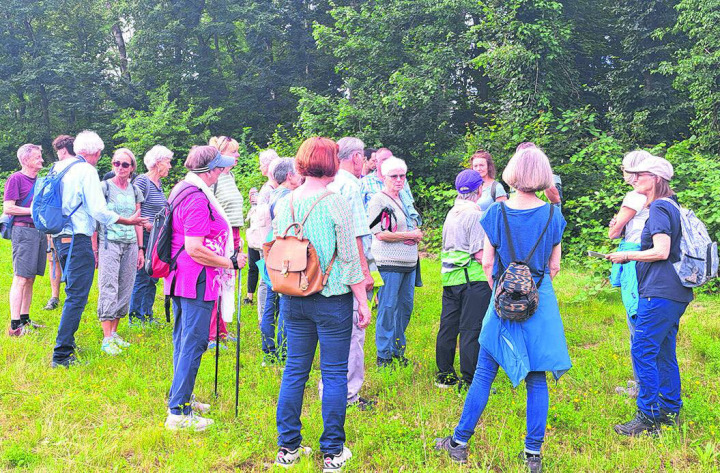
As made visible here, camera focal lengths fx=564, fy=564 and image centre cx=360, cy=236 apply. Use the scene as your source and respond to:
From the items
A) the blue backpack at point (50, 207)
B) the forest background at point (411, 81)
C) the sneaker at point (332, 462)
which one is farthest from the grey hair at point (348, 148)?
the forest background at point (411, 81)

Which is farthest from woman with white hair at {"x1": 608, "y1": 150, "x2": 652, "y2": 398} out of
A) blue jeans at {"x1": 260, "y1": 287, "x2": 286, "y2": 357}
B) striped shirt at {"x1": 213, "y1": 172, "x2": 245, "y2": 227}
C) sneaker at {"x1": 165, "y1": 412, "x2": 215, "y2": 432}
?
striped shirt at {"x1": 213, "y1": 172, "x2": 245, "y2": 227}

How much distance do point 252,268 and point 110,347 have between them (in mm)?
1945

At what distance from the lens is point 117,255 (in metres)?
5.58

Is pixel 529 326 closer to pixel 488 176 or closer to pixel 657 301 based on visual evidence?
pixel 657 301

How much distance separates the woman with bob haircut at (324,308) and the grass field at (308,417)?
9.1 inches

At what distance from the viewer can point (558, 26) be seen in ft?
44.7

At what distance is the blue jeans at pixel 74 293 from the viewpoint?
4844 mm

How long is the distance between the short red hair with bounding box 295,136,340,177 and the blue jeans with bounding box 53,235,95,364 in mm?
2720

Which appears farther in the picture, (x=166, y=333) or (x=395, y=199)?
(x=166, y=333)

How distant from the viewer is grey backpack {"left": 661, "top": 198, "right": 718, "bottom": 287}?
12.1 feet

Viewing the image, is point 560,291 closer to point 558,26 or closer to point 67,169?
point 67,169

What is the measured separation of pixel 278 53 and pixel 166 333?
77.4 ft

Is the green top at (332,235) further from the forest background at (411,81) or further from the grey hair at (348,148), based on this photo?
the forest background at (411,81)

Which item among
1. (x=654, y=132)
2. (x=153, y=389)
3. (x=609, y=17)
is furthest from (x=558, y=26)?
(x=153, y=389)
